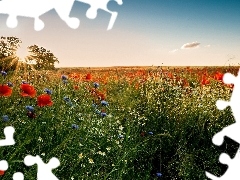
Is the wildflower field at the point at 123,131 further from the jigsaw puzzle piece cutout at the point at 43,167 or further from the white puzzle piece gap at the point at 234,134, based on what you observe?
the white puzzle piece gap at the point at 234,134

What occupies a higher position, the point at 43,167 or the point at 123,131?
the point at 43,167

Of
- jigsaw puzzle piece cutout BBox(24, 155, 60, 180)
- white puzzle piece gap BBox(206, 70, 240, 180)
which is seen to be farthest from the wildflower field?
white puzzle piece gap BBox(206, 70, 240, 180)

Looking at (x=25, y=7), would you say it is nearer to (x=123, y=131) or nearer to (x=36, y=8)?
(x=36, y=8)

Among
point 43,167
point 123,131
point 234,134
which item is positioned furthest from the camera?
point 123,131

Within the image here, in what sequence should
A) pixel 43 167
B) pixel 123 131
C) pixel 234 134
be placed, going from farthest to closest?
pixel 123 131 < pixel 234 134 < pixel 43 167

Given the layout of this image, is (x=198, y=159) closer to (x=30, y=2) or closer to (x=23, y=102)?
Result: (x=23, y=102)

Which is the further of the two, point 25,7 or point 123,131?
point 123,131

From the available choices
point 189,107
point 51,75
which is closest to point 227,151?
point 189,107

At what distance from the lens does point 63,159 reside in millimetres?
2352

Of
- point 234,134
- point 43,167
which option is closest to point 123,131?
point 234,134

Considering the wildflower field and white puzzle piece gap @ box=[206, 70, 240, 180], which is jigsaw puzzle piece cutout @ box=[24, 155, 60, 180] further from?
white puzzle piece gap @ box=[206, 70, 240, 180]

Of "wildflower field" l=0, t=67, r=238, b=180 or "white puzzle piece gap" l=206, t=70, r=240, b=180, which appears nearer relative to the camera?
"white puzzle piece gap" l=206, t=70, r=240, b=180

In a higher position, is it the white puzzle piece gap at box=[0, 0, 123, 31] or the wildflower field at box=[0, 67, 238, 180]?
the white puzzle piece gap at box=[0, 0, 123, 31]

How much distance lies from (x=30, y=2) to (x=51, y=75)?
2.07 metres
